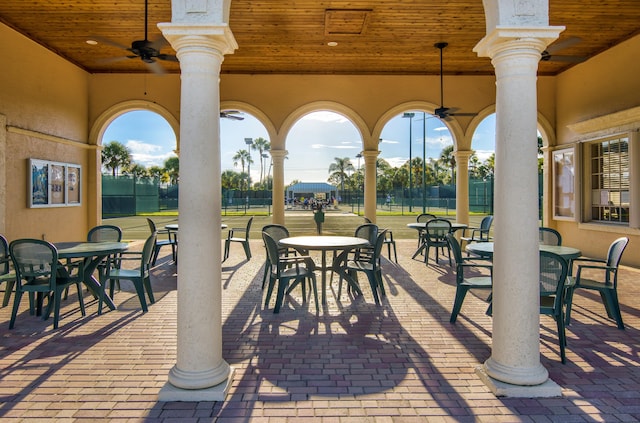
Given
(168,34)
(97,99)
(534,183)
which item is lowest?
(534,183)

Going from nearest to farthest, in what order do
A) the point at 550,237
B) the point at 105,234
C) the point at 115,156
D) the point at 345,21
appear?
the point at 550,237
the point at 105,234
the point at 345,21
the point at 115,156

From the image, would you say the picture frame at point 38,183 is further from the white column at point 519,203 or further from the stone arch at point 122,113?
the white column at point 519,203

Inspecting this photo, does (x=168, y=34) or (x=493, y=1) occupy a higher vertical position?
(x=493, y=1)

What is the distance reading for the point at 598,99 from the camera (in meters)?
8.63

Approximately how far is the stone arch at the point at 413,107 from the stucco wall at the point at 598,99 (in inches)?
97.7

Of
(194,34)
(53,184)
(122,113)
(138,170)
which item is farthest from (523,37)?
(138,170)

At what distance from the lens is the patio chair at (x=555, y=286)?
3.42 meters

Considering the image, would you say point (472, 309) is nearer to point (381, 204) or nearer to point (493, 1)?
point (493, 1)

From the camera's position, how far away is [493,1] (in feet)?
9.76

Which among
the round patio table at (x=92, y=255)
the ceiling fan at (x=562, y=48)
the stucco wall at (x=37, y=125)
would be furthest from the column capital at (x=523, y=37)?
the stucco wall at (x=37, y=125)

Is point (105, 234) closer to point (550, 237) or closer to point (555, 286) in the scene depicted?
point (555, 286)

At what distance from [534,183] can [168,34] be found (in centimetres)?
284

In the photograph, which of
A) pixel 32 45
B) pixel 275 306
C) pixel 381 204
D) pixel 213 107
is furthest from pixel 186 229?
pixel 381 204

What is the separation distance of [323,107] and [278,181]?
2.30 meters
